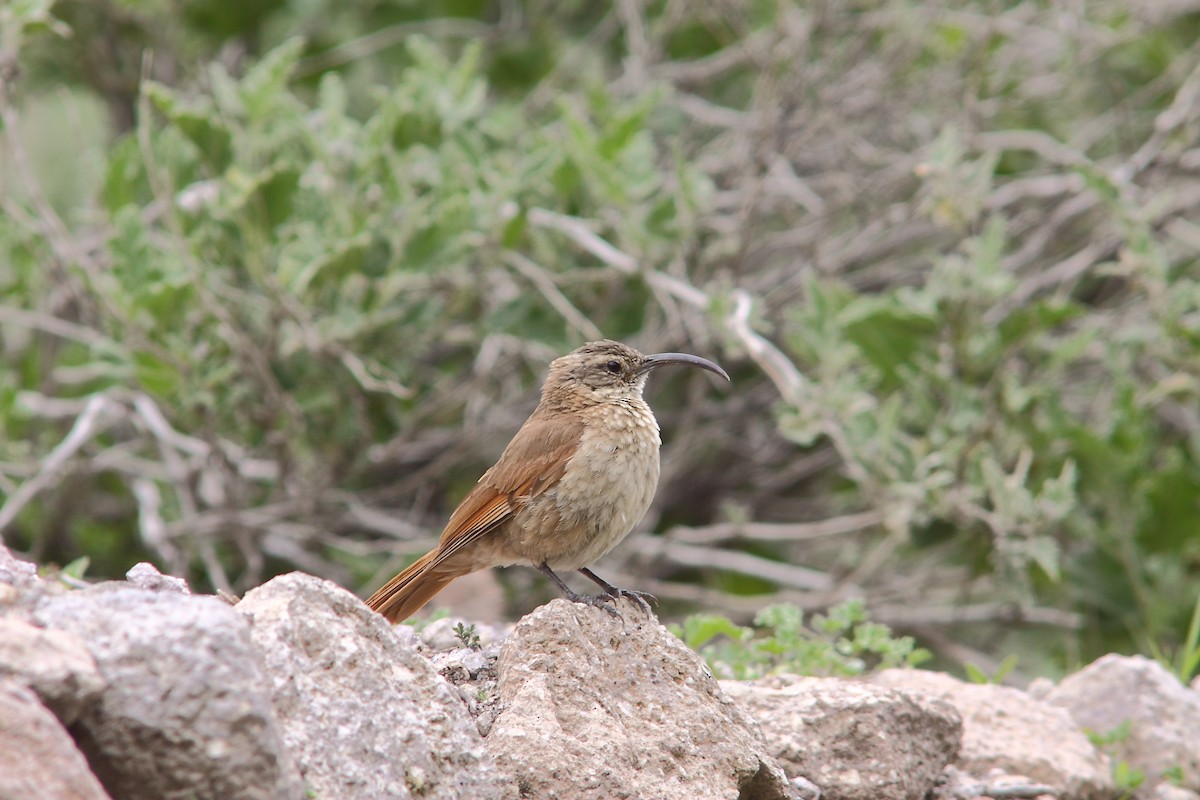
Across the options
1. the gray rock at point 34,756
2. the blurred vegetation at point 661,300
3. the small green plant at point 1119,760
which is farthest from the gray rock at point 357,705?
the blurred vegetation at point 661,300

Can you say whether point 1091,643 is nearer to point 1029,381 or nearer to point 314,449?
point 1029,381

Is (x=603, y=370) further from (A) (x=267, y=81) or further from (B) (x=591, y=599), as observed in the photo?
(A) (x=267, y=81)

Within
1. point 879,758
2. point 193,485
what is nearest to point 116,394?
point 193,485

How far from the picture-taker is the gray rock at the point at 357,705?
2605 millimetres

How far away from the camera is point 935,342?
605cm

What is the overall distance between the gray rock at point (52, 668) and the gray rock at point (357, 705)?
434 millimetres

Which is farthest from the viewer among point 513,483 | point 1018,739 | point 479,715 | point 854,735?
point 513,483

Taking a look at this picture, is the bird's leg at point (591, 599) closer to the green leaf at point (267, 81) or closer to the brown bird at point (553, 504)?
the brown bird at point (553, 504)

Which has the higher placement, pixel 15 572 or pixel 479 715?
pixel 15 572

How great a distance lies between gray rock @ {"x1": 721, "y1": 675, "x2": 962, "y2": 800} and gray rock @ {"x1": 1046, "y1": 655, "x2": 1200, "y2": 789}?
2.75 ft

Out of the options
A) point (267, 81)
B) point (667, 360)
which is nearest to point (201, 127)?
point (267, 81)

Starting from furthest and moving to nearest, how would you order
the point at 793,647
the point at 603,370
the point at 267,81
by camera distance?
the point at 267,81
the point at 603,370
the point at 793,647

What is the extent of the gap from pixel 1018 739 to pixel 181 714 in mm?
2564

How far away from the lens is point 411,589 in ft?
14.0
